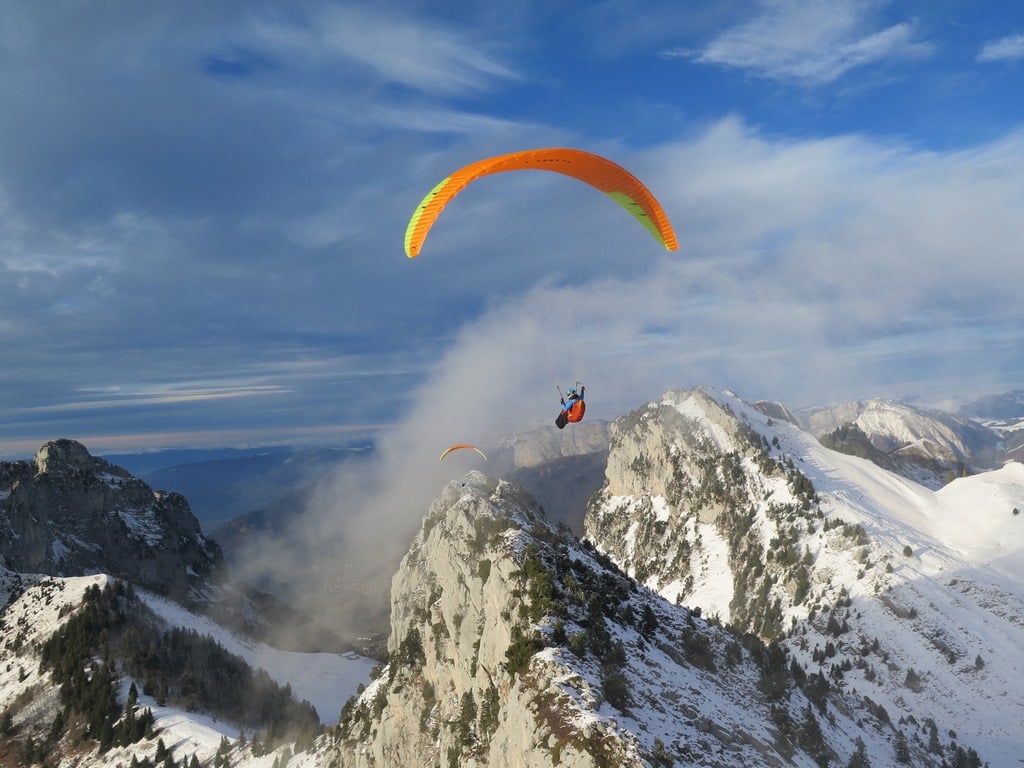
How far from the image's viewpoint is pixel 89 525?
146 metres

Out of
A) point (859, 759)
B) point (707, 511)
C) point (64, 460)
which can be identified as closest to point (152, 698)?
point (859, 759)

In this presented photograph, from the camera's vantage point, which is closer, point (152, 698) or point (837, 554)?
point (152, 698)

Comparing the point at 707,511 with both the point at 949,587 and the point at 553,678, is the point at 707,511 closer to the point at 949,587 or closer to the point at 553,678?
the point at 949,587

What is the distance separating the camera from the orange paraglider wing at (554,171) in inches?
1325

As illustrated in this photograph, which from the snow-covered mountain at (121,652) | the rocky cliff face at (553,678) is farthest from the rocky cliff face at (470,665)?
the snow-covered mountain at (121,652)

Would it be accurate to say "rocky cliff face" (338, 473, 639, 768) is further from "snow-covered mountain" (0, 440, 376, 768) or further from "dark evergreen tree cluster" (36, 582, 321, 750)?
"dark evergreen tree cluster" (36, 582, 321, 750)

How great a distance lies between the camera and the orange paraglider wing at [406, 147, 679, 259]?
110 feet

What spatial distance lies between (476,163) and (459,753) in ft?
113

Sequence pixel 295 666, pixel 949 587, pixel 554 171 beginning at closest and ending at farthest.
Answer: pixel 554 171, pixel 949 587, pixel 295 666

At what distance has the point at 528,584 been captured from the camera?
43125mm

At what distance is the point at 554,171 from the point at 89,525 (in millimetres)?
Result: 156167

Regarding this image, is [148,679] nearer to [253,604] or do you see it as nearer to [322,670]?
[322,670]

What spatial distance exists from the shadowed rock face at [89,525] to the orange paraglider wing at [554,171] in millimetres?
128388

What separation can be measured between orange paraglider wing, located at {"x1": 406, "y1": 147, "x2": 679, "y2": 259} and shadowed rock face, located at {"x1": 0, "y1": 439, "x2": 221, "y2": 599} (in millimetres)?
128388
